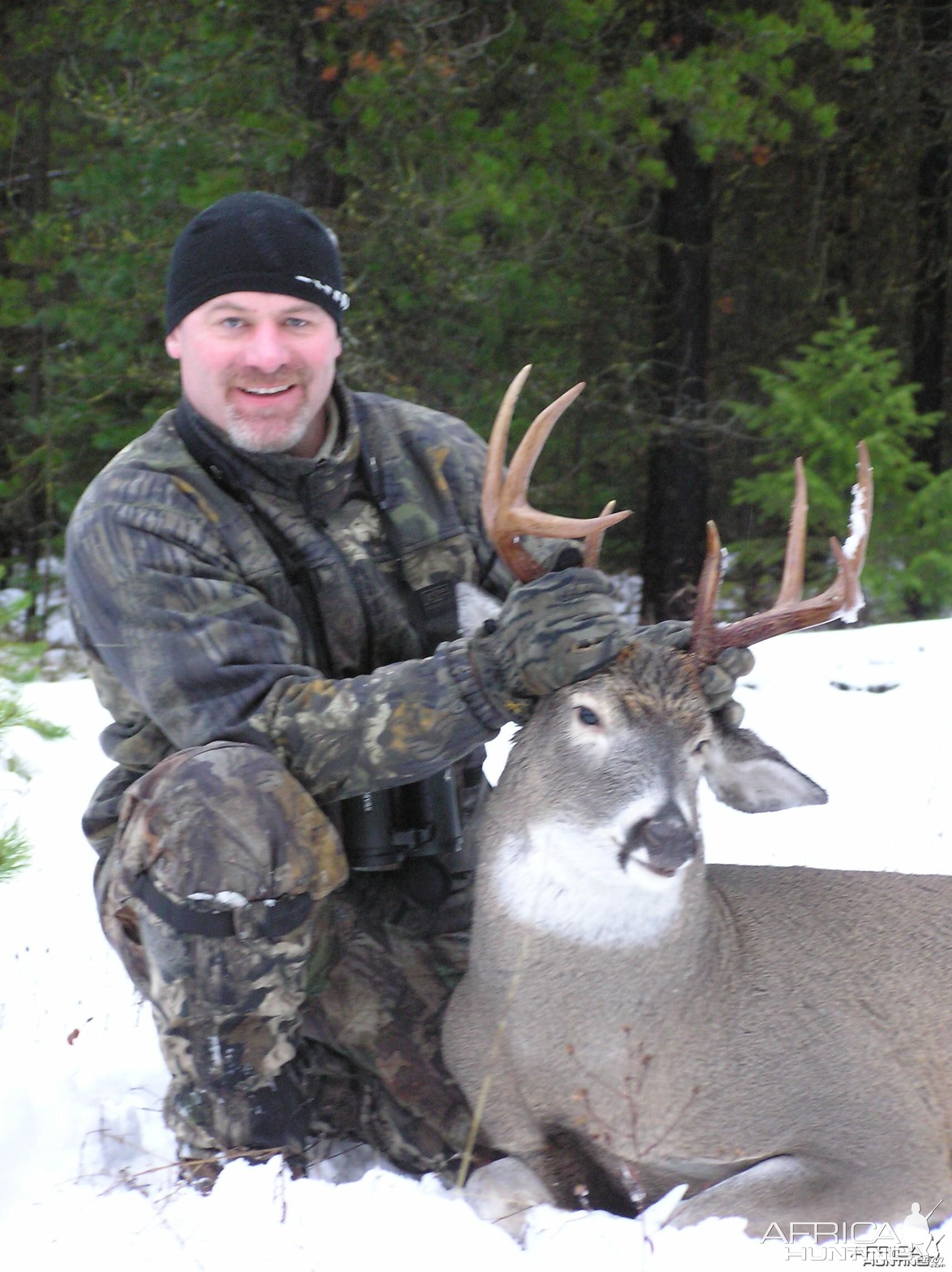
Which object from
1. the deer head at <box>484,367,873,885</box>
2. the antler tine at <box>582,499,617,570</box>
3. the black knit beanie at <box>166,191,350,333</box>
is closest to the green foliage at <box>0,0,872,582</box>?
the black knit beanie at <box>166,191,350,333</box>

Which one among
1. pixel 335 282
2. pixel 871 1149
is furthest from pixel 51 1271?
pixel 335 282

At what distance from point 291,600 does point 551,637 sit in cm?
81

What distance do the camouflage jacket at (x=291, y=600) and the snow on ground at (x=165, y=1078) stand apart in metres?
0.57

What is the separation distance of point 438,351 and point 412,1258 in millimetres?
7253

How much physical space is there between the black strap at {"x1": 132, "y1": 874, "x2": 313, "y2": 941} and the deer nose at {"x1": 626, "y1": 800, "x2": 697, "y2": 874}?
2.36ft

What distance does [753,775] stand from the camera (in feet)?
9.80

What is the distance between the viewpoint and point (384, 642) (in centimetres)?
341

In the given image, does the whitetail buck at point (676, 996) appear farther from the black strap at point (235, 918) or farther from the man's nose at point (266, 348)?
the man's nose at point (266, 348)

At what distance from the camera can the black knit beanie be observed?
330 centimetres

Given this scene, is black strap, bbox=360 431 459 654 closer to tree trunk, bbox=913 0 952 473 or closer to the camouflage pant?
the camouflage pant

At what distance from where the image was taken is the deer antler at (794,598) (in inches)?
108

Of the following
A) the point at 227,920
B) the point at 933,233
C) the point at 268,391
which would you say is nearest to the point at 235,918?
the point at 227,920

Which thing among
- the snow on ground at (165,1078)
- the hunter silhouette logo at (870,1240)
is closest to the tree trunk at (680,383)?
the snow on ground at (165,1078)

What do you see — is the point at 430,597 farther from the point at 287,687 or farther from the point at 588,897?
the point at 588,897
